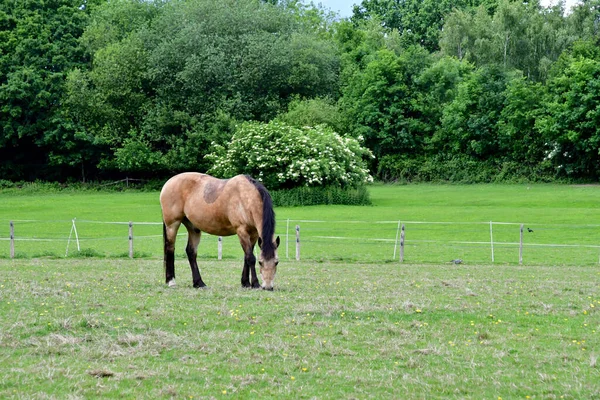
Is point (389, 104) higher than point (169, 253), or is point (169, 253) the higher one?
point (389, 104)

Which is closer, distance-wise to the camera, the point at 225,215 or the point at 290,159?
the point at 225,215

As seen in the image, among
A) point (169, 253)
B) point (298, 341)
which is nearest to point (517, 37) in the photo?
point (169, 253)

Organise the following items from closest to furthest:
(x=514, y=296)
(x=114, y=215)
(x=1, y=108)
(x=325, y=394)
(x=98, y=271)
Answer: (x=325, y=394) < (x=514, y=296) < (x=98, y=271) < (x=114, y=215) < (x=1, y=108)

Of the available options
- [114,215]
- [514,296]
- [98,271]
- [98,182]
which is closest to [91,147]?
[98,182]

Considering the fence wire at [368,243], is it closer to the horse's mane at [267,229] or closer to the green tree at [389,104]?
the horse's mane at [267,229]

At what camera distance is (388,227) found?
1479 inches

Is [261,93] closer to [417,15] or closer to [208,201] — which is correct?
[417,15]

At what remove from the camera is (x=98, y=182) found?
71312 mm

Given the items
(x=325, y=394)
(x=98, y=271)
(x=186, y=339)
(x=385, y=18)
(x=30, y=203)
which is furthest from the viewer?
(x=385, y=18)

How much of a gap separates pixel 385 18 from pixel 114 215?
7488 centimetres

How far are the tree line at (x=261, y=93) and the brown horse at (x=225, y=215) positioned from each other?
42643 millimetres

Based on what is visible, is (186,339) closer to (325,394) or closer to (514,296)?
(325,394)

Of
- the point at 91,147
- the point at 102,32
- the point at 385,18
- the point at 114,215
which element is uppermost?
the point at 385,18

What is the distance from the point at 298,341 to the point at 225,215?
693 cm
